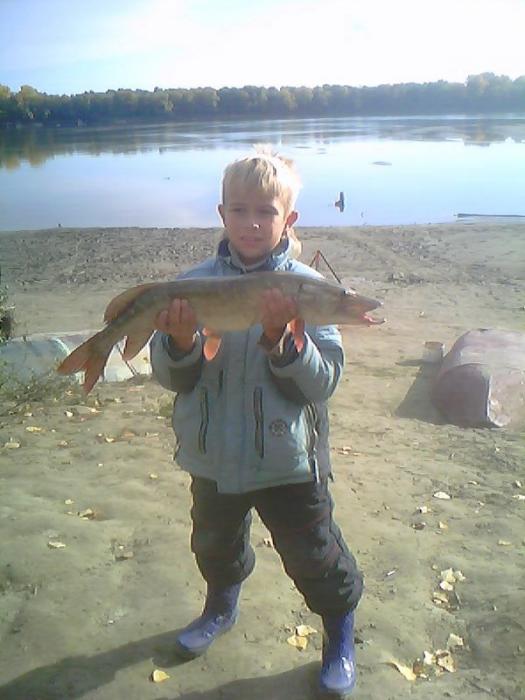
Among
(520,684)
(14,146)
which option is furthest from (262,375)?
(14,146)

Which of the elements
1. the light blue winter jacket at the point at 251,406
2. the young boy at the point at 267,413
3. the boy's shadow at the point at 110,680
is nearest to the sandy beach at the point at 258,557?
the boy's shadow at the point at 110,680

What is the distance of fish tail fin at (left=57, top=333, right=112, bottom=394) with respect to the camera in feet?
9.01

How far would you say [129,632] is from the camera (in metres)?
3.07

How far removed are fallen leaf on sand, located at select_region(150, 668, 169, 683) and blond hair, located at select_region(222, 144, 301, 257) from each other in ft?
6.20

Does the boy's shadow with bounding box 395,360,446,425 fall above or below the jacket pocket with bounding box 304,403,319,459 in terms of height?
below

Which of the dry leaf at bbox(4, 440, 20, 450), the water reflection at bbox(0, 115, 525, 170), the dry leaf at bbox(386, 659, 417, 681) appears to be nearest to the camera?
the dry leaf at bbox(386, 659, 417, 681)

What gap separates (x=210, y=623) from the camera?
3008 mm

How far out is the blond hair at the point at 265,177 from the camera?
2.58 meters

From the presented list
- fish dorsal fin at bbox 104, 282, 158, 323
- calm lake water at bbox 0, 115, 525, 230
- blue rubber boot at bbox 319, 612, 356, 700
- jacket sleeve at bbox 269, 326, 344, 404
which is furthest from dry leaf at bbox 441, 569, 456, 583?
calm lake water at bbox 0, 115, 525, 230

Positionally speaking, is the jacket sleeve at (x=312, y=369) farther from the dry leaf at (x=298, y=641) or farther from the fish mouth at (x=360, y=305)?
the dry leaf at (x=298, y=641)

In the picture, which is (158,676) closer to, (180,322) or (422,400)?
(180,322)

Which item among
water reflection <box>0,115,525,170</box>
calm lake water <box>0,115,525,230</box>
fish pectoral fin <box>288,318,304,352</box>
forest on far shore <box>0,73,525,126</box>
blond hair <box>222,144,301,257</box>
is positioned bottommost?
calm lake water <box>0,115,525,230</box>

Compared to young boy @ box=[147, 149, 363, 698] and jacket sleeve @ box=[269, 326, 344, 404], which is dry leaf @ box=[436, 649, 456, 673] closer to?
young boy @ box=[147, 149, 363, 698]

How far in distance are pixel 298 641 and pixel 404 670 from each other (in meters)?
0.49
